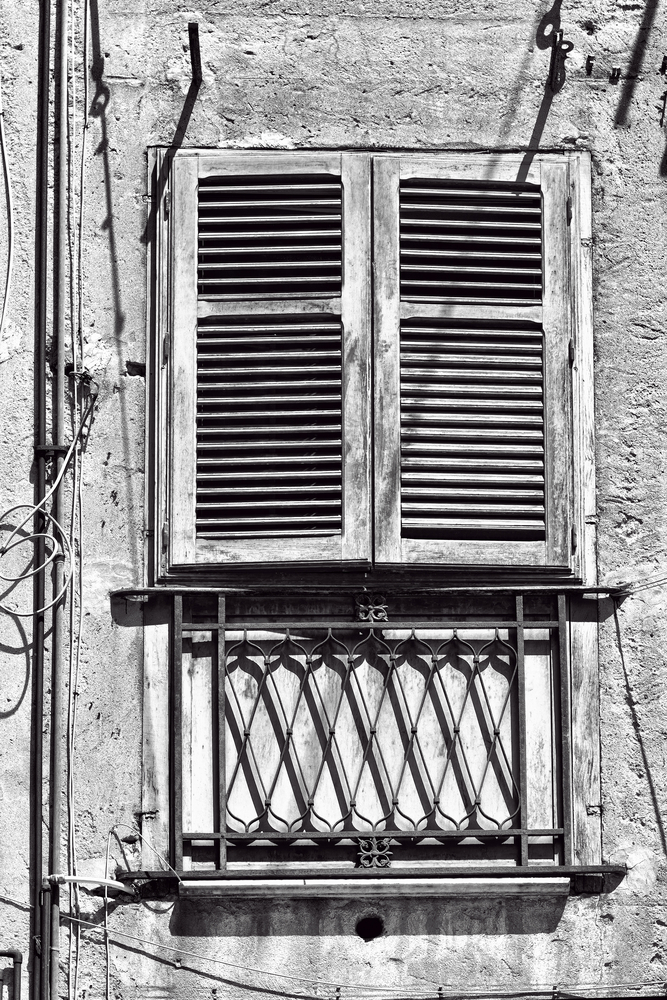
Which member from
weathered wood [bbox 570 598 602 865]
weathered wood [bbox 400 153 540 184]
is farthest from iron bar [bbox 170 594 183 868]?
weathered wood [bbox 400 153 540 184]

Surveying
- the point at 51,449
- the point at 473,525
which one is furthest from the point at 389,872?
the point at 51,449

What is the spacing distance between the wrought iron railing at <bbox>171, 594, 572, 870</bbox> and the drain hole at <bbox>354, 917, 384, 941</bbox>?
209 mm

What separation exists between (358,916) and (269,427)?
185 centimetres

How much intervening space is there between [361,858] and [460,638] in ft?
2.93

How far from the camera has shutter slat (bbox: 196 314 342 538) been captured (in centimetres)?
515

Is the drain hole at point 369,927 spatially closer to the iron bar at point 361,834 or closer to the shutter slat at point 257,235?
→ the iron bar at point 361,834

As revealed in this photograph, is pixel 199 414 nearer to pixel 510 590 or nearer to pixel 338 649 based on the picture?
pixel 338 649

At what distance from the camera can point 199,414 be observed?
5.20 m

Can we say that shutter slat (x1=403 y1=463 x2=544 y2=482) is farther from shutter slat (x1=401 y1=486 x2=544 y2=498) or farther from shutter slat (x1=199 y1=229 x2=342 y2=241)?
shutter slat (x1=199 y1=229 x2=342 y2=241)

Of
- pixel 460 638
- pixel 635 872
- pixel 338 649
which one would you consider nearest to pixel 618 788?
pixel 635 872

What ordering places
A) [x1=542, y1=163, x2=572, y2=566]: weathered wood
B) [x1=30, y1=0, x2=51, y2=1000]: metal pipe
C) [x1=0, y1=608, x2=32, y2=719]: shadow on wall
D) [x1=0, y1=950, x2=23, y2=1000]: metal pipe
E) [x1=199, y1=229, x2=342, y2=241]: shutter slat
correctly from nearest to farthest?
1. [x1=0, y1=950, x2=23, y2=1000]: metal pipe
2. [x1=30, y1=0, x2=51, y2=1000]: metal pipe
3. [x1=0, y1=608, x2=32, y2=719]: shadow on wall
4. [x1=542, y1=163, x2=572, y2=566]: weathered wood
5. [x1=199, y1=229, x2=342, y2=241]: shutter slat

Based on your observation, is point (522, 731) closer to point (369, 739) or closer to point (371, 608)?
point (369, 739)

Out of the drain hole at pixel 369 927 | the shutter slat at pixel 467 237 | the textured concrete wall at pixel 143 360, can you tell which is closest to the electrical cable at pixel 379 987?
the textured concrete wall at pixel 143 360

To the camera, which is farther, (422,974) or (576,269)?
(576,269)
